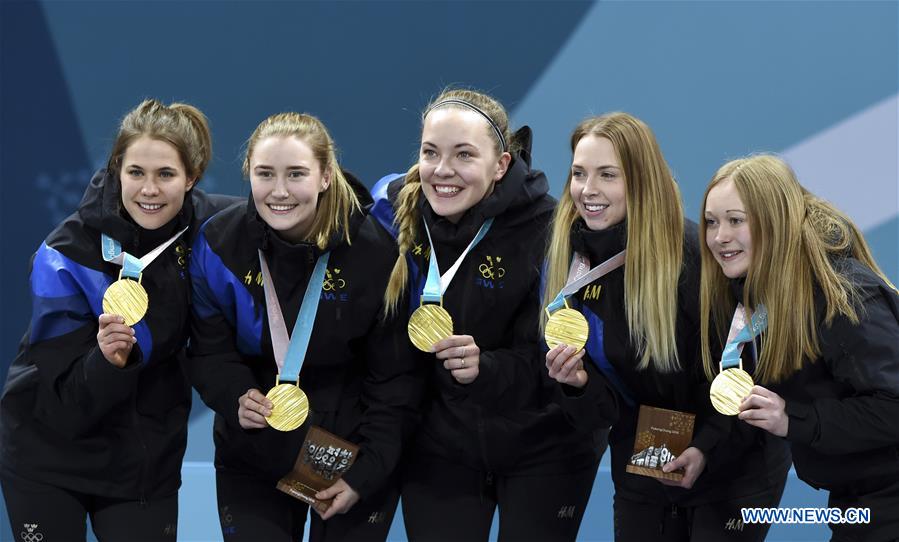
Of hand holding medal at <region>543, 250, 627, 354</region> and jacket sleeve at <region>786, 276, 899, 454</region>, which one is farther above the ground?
hand holding medal at <region>543, 250, 627, 354</region>

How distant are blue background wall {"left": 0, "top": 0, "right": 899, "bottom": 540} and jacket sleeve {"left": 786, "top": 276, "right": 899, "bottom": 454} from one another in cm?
224

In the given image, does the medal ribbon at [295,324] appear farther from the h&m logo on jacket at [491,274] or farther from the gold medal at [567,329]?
the gold medal at [567,329]

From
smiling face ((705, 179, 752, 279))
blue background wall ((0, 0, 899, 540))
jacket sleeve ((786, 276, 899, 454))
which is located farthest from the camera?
blue background wall ((0, 0, 899, 540))

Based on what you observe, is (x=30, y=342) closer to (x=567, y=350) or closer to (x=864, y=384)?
(x=567, y=350)

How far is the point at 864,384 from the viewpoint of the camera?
2.82 metres

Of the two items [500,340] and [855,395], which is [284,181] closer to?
[500,340]

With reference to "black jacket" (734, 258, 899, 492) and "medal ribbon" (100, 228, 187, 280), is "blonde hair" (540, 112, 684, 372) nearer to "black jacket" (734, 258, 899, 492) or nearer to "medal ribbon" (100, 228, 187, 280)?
"black jacket" (734, 258, 899, 492)

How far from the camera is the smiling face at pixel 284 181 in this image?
320 centimetres

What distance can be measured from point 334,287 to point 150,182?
652 millimetres

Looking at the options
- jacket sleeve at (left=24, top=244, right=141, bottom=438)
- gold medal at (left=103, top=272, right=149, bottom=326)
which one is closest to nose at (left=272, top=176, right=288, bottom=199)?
gold medal at (left=103, top=272, right=149, bottom=326)

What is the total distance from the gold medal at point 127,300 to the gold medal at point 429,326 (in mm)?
800

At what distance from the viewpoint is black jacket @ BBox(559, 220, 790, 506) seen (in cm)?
320

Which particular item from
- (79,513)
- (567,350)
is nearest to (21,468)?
(79,513)

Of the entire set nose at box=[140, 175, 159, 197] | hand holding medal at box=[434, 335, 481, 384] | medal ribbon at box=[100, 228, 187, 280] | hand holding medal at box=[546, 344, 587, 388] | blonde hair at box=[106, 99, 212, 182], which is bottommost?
hand holding medal at box=[546, 344, 587, 388]
